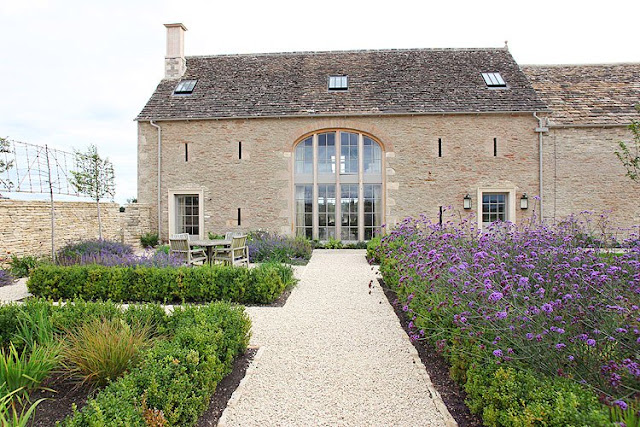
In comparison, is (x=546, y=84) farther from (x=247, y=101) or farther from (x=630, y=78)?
(x=247, y=101)

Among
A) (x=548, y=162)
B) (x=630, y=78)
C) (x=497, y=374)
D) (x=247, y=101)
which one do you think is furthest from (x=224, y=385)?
(x=630, y=78)

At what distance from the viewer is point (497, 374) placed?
8.55 ft

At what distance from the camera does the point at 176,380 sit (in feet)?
8.73

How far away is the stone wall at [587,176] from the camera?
13.3 meters

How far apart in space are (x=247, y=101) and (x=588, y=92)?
39.8 ft

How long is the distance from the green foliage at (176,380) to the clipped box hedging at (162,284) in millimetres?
2436

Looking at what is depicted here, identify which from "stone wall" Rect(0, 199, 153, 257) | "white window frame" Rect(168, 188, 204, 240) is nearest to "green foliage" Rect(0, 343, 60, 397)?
"stone wall" Rect(0, 199, 153, 257)

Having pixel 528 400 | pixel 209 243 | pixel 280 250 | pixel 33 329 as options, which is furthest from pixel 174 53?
pixel 528 400

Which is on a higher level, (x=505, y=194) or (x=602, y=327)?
(x=505, y=194)

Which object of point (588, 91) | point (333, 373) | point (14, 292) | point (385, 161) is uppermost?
point (588, 91)

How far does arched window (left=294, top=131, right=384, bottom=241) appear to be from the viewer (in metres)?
13.8

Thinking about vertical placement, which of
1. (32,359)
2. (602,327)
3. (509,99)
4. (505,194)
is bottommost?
(32,359)

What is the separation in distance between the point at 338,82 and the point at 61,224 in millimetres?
9883

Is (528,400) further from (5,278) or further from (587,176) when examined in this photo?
(587,176)
